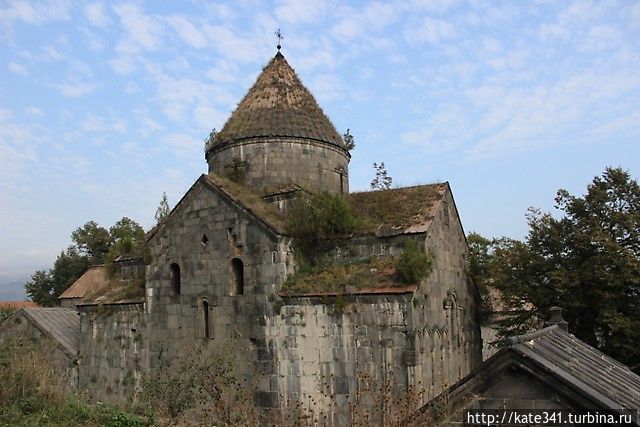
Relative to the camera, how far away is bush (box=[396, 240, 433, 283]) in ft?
32.4

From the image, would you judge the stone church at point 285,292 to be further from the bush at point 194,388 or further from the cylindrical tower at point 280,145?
the bush at point 194,388

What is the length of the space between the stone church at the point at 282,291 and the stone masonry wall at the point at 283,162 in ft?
0.09

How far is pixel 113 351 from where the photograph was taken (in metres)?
13.8

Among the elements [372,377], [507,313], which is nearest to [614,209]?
[507,313]

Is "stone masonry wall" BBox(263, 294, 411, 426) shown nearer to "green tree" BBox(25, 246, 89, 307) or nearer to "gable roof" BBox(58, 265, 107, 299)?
"gable roof" BBox(58, 265, 107, 299)

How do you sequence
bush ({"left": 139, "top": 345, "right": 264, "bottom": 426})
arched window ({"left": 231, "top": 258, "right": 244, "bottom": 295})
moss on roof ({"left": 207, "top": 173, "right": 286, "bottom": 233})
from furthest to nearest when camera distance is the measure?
arched window ({"left": 231, "top": 258, "right": 244, "bottom": 295}), moss on roof ({"left": 207, "top": 173, "right": 286, "bottom": 233}), bush ({"left": 139, "top": 345, "right": 264, "bottom": 426})

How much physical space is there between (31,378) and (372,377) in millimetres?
5488

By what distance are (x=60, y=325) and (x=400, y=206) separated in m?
12.4

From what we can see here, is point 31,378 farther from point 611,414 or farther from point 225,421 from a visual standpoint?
point 611,414

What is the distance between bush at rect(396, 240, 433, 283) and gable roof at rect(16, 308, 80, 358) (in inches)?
377

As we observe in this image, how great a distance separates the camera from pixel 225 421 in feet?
23.8

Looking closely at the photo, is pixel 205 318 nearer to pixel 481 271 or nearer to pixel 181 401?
pixel 181 401

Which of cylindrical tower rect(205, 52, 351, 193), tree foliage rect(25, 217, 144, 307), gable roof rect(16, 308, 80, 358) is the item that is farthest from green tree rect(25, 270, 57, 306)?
cylindrical tower rect(205, 52, 351, 193)

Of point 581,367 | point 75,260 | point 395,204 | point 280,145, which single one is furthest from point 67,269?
point 581,367
